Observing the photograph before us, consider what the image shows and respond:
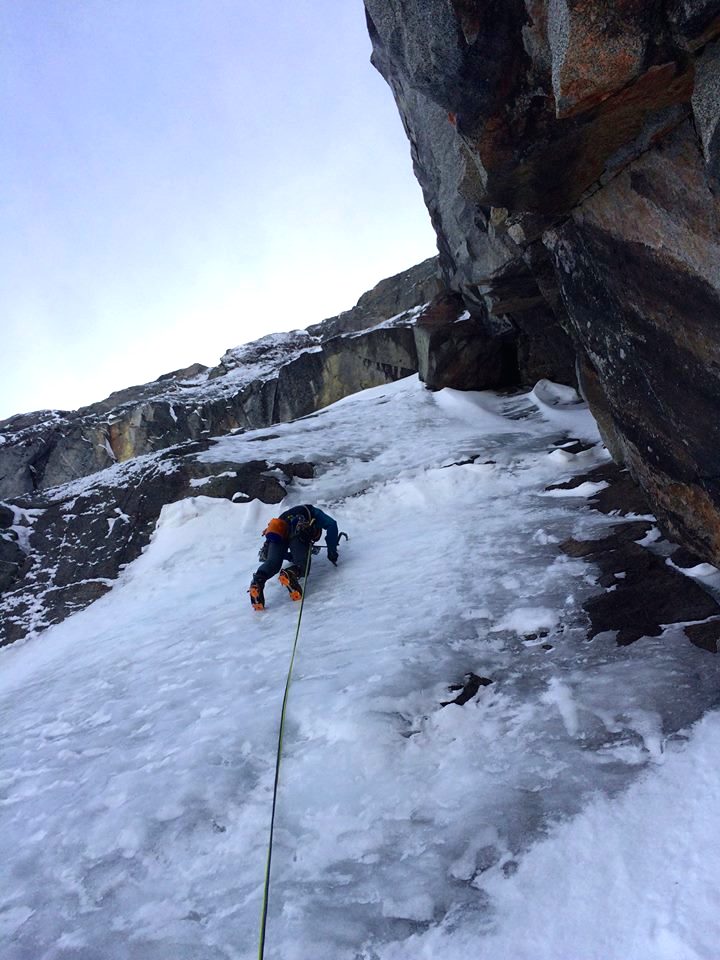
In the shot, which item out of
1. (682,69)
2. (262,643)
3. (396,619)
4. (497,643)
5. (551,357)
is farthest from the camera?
(551,357)

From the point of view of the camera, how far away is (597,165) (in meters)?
3.80

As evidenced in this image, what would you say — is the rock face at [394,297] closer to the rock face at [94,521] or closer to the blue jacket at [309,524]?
the rock face at [94,521]

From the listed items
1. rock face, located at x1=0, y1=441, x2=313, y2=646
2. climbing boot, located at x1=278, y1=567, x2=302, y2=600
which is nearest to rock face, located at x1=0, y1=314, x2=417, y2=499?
rock face, located at x1=0, y1=441, x2=313, y2=646

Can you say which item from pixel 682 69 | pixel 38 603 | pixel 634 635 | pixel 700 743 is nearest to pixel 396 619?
pixel 634 635

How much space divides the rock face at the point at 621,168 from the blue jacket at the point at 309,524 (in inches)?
140

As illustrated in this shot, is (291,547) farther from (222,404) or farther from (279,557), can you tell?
(222,404)

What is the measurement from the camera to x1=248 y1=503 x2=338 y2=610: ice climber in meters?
6.14

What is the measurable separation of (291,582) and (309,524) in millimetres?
901

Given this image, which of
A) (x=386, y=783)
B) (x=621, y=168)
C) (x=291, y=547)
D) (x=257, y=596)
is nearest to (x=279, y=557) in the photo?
(x=291, y=547)

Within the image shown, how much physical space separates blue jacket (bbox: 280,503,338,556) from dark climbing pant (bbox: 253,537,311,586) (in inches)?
4.2

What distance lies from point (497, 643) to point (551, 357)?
10948 millimetres

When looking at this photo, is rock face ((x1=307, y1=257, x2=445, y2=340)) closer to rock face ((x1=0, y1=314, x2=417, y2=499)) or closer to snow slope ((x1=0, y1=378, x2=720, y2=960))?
rock face ((x1=0, y1=314, x2=417, y2=499))

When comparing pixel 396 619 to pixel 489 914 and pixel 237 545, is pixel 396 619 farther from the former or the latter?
pixel 237 545

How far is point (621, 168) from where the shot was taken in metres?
3.72
